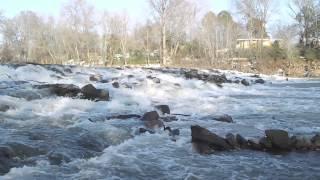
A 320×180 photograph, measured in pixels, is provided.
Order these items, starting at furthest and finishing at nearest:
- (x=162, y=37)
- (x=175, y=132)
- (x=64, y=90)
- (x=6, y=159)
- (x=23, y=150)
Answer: (x=162, y=37)
(x=64, y=90)
(x=175, y=132)
(x=23, y=150)
(x=6, y=159)

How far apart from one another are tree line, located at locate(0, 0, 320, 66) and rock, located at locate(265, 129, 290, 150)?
43.3m

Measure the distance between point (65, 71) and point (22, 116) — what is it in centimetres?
1284

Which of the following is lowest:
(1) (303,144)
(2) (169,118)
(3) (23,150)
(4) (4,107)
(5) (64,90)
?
(1) (303,144)

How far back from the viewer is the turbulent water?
24.1ft

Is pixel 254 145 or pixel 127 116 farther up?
pixel 127 116

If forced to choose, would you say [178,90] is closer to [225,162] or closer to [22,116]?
[22,116]

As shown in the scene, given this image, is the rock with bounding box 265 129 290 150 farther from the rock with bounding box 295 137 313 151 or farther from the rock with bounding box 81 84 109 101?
the rock with bounding box 81 84 109 101

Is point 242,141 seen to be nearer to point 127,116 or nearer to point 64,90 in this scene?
point 127,116

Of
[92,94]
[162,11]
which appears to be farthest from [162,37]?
[92,94]

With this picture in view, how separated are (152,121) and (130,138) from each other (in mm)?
1836

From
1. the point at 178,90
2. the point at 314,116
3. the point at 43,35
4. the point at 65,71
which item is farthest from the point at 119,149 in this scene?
the point at 43,35

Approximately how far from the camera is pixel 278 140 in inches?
354

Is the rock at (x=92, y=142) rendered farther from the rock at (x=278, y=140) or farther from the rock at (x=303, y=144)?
the rock at (x=303, y=144)

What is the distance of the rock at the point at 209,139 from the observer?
893 centimetres
